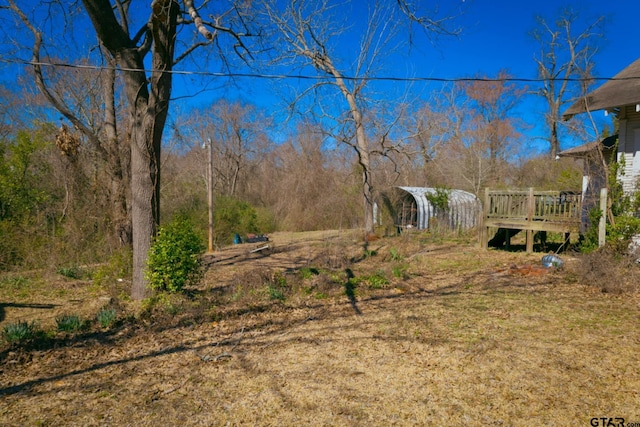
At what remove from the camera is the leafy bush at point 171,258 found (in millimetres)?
6551

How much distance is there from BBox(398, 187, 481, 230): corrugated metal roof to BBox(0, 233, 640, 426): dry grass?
993cm

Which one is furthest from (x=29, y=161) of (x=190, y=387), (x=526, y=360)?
(x=526, y=360)

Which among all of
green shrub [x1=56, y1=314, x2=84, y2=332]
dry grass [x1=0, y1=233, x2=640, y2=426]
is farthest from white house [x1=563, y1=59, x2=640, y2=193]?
green shrub [x1=56, y1=314, x2=84, y2=332]

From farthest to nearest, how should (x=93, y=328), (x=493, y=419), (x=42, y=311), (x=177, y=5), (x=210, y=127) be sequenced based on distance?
(x=210, y=127), (x=177, y=5), (x=42, y=311), (x=93, y=328), (x=493, y=419)

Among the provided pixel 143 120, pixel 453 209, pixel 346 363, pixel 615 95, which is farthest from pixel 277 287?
pixel 453 209

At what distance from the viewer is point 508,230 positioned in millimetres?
13352

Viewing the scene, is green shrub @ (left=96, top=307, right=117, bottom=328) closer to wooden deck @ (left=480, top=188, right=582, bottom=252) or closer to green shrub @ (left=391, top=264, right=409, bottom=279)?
green shrub @ (left=391, top=264, right=409, bottom=279)

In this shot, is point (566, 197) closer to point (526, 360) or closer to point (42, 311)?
point (526, 360)

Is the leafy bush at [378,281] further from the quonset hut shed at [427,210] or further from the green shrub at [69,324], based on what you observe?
the quonset hut shed at [427,210]

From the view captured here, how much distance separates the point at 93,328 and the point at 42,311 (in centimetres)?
149

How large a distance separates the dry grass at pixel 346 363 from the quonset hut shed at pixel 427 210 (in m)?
9.92

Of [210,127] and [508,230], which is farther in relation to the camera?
[210,127]

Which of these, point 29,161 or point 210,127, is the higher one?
point 210,127

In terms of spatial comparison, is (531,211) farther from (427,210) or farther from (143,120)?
(143,120)
